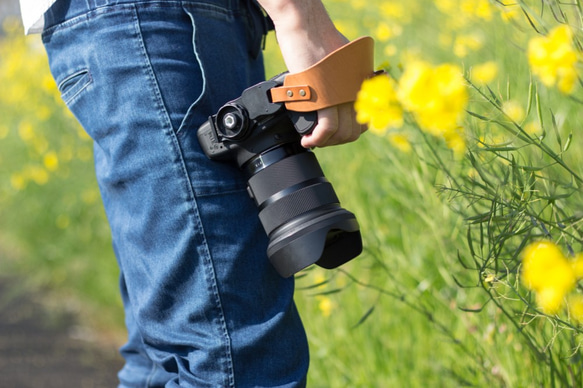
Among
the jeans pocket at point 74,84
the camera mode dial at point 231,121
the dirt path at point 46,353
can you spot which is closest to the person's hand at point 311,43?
the camera mode dial at point 231,121

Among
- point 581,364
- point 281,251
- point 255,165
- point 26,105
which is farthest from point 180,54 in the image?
point 26,105

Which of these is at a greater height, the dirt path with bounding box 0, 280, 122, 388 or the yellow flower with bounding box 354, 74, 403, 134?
the yellow flower with bounding box 354, 74, 403, 134

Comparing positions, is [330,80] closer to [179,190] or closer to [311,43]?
A: [311,43]

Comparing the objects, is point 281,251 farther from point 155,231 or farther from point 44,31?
point 44,31

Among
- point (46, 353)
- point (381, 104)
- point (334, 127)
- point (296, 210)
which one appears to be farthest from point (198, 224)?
point (46, 353)

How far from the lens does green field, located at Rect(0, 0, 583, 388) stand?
1.05 meters

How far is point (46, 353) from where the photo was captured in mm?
2979

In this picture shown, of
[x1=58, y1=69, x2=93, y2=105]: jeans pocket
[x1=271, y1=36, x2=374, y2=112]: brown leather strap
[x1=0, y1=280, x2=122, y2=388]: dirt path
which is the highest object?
[x1=58, y1=69, x2=93, y2=105]: jeans pocket

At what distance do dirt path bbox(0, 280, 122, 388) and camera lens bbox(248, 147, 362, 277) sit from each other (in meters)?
1.90

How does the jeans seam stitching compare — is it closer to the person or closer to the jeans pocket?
the person

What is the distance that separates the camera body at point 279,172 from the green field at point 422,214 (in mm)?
189

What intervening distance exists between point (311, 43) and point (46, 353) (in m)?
2.44

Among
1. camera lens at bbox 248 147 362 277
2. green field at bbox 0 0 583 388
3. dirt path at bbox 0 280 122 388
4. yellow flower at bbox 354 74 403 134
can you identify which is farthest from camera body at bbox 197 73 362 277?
dirt path at bbox 0 280 122 388

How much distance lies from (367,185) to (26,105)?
254 centimetres
